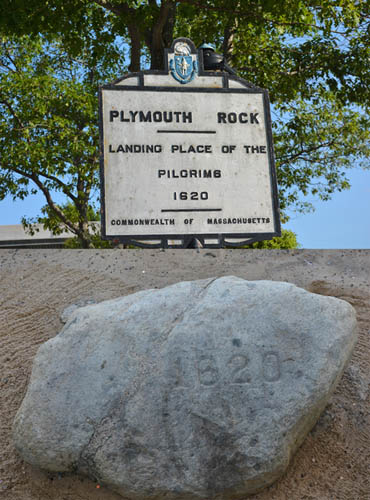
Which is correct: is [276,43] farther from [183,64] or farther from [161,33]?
[183,64]

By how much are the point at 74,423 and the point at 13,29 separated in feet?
29.2

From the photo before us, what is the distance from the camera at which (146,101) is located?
18.6 ft

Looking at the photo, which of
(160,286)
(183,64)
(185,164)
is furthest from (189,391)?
(183,64)

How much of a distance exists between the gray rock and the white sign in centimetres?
200

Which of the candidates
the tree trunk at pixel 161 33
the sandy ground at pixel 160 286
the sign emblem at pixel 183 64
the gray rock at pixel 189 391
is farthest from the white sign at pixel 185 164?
the tree trunk at pixel 161 33

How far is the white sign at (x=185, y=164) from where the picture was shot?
544 centimetres

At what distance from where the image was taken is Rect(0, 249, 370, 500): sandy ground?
10.5 ft

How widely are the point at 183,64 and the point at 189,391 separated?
401 cm

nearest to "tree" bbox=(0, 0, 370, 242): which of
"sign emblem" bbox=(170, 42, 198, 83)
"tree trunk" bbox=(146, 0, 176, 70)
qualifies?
"tree trunk" bbox=(146, 0, 176, 70)

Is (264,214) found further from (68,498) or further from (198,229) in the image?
(68,498)

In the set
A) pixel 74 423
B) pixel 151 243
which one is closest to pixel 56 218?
pixel 151 243

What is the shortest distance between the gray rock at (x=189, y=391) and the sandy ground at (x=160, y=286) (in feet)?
0.64

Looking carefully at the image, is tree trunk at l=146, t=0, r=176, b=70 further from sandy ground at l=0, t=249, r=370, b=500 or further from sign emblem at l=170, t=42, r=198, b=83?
sandy ground at l=0, t=249, r=370, b=500

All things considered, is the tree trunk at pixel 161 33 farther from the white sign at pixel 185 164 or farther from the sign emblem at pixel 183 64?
the white sign at pixel 185 164
